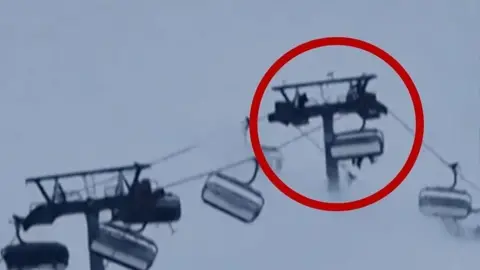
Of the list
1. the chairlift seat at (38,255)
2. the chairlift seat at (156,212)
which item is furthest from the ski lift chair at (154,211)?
the chairlift seat at (38,255)

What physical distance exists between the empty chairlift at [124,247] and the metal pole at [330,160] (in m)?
0.53

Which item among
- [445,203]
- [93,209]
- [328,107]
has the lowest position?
[445,203]

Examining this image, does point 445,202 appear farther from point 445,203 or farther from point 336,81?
point 336,81

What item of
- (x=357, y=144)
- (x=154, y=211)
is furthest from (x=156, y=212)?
(x=357, y=144)

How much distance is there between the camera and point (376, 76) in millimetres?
3059

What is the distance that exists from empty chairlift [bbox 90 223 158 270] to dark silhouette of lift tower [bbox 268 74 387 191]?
1.62 ft

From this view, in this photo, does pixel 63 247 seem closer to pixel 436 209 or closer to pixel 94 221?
pixel 94 221

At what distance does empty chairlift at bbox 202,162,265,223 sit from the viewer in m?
2.66

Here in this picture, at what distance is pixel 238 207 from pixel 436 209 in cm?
57

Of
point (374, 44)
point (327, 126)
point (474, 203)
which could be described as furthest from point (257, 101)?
point (474, 203)

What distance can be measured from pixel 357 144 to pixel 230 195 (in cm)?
33

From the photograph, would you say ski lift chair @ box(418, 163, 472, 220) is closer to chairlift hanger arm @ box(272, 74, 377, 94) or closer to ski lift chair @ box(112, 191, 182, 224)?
chairlift hanger arm @ box(272, 74, 377, 94)

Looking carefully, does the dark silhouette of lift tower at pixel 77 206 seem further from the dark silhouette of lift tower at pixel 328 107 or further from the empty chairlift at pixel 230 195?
the dark silhouette of lift tower at pixel 328 107

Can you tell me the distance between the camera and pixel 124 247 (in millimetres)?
2592
